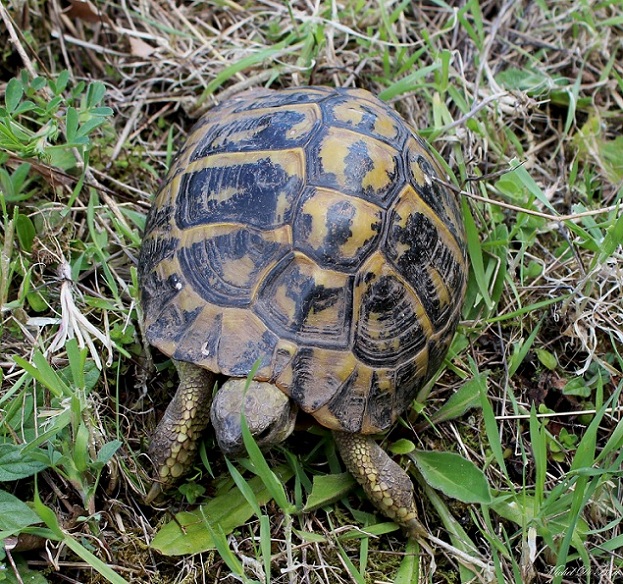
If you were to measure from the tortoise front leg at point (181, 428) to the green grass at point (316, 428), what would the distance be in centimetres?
8

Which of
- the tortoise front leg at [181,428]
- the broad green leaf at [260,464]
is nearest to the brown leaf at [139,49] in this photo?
the tortoise front leg at [181,428]

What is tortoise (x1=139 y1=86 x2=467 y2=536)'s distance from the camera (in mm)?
2361

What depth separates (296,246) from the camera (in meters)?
2.39

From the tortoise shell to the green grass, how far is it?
0.92 feet

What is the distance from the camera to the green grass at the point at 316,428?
2.39 m

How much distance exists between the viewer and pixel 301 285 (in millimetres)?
2373

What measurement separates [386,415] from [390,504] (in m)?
0.32

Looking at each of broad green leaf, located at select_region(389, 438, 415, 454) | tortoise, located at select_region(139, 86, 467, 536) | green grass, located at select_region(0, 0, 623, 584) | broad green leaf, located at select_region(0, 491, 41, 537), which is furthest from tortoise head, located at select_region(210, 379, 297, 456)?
broad green leaf, located at select_region(0, 491, 41, 537)

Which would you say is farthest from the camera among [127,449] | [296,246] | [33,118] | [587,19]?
[587,19]

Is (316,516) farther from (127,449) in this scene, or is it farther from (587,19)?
(587,19)

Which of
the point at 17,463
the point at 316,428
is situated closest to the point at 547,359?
the point at 316,428

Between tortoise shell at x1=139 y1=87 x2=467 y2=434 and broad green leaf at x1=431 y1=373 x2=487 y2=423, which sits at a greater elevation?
tortoise shell at x1=139 y1=87 x2=467 y2=434

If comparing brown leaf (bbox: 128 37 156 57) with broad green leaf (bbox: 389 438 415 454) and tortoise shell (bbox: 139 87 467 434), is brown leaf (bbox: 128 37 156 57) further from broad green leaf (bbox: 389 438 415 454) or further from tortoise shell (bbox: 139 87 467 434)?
broad green leaf (bbox: 389 438 415 454)

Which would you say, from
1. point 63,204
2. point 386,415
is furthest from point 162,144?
point 386,415
